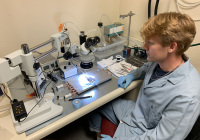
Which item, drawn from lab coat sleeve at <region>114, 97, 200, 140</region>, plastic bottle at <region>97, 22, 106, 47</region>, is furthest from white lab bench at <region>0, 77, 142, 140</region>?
plastic bottle at <region>97, 22, 106, 47</region>

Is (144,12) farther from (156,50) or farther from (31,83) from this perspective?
(31,83)

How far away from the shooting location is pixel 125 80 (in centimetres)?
133

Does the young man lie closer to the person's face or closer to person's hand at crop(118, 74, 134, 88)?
the person's face

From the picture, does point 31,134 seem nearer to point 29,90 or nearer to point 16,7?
point 29,90

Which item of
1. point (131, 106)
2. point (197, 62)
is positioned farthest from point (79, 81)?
point (197, 62)

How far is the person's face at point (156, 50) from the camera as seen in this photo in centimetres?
97

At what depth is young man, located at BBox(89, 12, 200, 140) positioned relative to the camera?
903 mm

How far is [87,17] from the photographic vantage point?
188cm

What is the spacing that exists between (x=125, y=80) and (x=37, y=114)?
2.37 ft

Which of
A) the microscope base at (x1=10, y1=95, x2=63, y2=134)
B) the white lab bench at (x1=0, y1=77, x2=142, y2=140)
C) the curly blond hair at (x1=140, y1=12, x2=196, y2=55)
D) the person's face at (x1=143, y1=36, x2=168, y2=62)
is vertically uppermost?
the curly blond hair at (x1=140, y1=12, x2=196, y2=55)

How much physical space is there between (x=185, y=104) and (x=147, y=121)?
0.38 meters

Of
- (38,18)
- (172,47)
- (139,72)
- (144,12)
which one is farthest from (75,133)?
(144,12)

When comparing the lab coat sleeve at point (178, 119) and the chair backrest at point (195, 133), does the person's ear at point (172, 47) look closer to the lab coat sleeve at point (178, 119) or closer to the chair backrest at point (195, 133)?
the lab coat sleeve at point (178, 119)

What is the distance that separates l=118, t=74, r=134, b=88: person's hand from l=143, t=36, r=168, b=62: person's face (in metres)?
0.33
